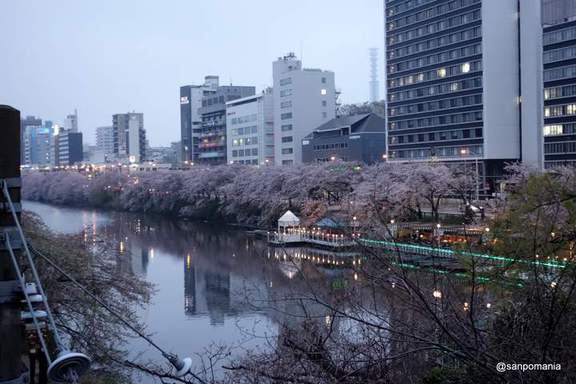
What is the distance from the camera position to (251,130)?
57500mm

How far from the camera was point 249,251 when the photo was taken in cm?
2636

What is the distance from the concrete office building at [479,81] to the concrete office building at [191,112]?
114 ft

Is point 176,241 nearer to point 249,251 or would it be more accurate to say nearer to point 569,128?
point 249,251

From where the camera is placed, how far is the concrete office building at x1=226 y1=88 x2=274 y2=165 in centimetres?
5562

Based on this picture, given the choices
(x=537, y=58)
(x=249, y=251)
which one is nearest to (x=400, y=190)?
(x=249, y=251)

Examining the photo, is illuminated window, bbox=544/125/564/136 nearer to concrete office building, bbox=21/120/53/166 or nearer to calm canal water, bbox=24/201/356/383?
calm canal water, bbox=24/201/356/383

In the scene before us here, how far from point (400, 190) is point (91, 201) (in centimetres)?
3285

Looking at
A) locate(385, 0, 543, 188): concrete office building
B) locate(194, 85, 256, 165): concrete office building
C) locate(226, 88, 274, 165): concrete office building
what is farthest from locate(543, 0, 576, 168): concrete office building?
locate(194, 85, 256, 165): concrete office building

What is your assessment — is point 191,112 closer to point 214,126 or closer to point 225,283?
point 214,126

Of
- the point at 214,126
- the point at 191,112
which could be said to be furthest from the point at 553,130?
the point at 191,112

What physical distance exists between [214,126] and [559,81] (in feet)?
125

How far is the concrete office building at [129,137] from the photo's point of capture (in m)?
104

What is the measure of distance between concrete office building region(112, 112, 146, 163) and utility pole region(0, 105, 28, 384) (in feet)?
330

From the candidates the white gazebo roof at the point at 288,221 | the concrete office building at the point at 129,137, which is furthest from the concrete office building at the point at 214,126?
the concrete office building at the point at 129,137
